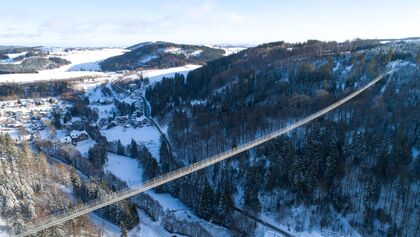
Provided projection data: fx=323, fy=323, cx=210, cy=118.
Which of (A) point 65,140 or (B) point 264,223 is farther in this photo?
(A) point 65,140

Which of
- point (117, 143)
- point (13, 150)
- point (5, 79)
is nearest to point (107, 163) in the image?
point (117, 143)

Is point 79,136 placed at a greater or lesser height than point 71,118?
greater

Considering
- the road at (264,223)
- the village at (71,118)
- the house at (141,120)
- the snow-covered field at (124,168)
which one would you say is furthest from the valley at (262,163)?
the house at (141,120)

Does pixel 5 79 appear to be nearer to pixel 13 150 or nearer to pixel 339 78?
pixel 13 150

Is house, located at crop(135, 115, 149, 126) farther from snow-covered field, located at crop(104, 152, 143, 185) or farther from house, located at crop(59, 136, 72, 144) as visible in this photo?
snow-covered field, located at crop(104, 152, 143, 185)

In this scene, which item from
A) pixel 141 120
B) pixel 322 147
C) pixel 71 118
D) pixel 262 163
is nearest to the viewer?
pixel 322 147

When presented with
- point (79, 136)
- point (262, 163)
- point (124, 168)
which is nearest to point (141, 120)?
point (79, 136)

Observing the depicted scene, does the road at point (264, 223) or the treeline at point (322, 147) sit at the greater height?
the treeline at point (322, 147)

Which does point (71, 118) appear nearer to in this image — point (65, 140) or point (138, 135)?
point (65, 140)

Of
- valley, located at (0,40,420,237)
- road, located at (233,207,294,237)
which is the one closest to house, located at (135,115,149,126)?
valley, located at (0,40,420,237)

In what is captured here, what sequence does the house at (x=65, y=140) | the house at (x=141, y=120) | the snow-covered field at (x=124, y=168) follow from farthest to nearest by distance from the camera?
the house at (x=141, y=120)
the house at (x=65, y=140)
the snow-covered field at (x=124, y=168)

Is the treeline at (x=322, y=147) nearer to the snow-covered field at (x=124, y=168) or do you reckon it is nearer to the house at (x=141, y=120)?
the snow-covered field at (x=124, y=168)
